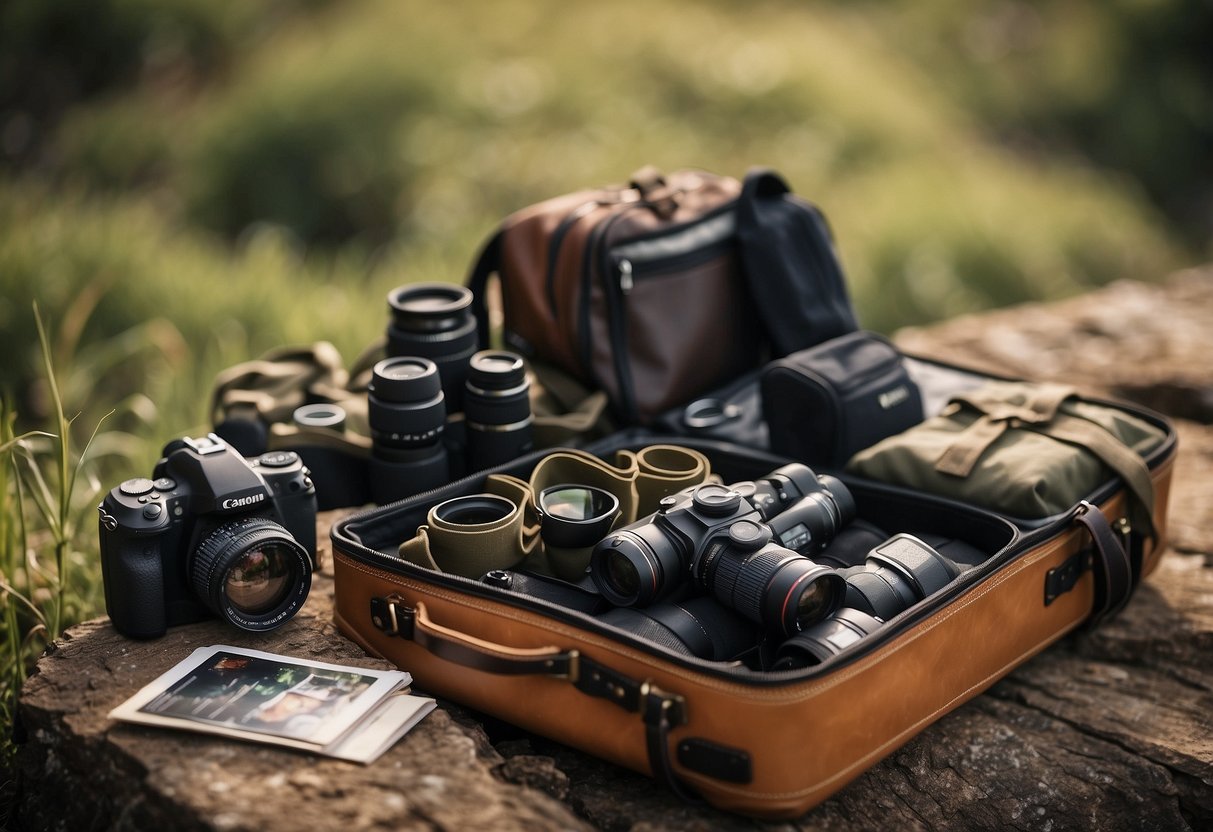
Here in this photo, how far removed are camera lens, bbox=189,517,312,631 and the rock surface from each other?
3.0 inches

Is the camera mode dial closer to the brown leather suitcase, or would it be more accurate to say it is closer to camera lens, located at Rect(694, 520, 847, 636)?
camera lens, located at Rect(694, 520, 847, 636)

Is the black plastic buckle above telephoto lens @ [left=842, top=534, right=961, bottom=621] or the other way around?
the other way around

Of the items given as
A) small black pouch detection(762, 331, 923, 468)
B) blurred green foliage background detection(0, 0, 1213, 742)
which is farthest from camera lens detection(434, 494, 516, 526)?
blurred green foliage background detection(0, 0, 1213, 742)

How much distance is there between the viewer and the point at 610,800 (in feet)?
7.43

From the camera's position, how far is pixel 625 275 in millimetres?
3332

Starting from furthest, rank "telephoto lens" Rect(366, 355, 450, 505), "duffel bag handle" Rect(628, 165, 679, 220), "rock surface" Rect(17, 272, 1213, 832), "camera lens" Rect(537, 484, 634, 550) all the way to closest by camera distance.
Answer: "duffel bag handle" Rect(628, 165, 679, 220) < "telephoto lens" Rect(366, 355, 450, 505) < "camera lens" Rect(537, 484, 634, 550) < "rock surface" Rect(17, 272, 1213, 832)

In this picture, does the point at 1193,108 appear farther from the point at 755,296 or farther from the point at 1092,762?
the point at 1092,762

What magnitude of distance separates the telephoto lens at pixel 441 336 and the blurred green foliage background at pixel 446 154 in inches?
54.7

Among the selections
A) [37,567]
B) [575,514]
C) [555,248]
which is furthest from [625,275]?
[37,567]

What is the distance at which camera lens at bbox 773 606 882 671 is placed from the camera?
2.18m

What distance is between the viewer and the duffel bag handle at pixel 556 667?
211cm

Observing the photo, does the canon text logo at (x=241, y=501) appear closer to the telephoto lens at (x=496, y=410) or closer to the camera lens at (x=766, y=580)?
the telephoto lens at (x=496, y=410)

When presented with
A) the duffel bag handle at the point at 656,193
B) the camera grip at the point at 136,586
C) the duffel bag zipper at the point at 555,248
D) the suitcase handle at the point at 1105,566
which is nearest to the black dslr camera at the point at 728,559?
the suitcase handle at the point at 1105,566

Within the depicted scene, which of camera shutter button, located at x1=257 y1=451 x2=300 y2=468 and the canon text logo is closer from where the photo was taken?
the canon text logo
